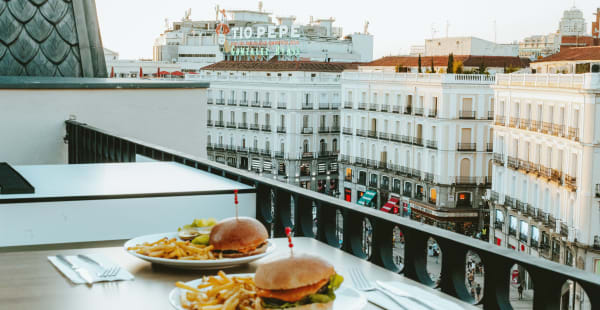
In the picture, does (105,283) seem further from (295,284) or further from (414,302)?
(414,302)

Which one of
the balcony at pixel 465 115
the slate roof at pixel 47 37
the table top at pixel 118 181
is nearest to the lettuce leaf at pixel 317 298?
the table top at pixel 118 181

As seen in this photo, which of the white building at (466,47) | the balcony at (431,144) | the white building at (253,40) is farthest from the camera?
the white building at (253,40)

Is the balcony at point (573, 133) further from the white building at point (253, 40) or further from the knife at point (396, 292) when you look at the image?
the white building at point (253, 40)

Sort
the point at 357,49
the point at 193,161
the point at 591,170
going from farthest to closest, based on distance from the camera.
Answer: the point at 357,49, the point at 591,170, the point at 193,161

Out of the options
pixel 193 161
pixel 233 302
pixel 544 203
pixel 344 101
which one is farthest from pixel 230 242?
pixel 344 101

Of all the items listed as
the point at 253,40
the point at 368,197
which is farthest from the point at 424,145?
the point at 253,40

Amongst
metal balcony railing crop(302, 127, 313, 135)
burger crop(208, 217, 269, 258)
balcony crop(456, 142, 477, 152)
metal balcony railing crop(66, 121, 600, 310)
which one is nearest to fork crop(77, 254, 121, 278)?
burger crop(208, 217, 269, 258)

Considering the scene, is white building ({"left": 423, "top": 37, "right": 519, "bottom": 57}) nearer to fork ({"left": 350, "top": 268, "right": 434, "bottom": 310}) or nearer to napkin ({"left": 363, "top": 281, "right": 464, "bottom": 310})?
fork ({"left": 350, "top": 268, "right": 434, "bottom": 310})

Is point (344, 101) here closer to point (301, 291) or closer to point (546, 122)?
point (546, 122)
